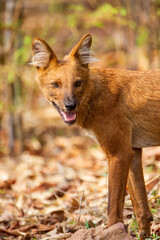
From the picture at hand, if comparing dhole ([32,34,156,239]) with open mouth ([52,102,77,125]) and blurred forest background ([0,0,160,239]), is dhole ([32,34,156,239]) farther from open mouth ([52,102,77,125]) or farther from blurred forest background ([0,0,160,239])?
blurred forest background ([0,0,160,239])

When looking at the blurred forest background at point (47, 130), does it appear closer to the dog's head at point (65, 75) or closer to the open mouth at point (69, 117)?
the open mouth at point (69, 117)

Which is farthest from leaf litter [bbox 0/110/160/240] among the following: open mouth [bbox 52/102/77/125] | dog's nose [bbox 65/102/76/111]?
dog's nose [bbox 65/102/76/111]

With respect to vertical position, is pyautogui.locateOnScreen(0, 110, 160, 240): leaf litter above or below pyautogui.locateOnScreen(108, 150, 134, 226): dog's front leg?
below

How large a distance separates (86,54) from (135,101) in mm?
1006

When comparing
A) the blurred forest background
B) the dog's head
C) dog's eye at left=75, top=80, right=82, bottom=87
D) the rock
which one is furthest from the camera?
the blurred forest background

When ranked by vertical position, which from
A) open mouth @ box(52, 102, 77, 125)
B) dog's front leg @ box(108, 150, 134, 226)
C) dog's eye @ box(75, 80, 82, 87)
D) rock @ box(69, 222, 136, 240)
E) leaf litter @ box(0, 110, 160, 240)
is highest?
dog's eye @ box(75, 80, 82, 87)

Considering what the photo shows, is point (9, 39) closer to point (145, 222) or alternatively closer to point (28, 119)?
point (28, 119)

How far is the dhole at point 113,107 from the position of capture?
15.6 feet

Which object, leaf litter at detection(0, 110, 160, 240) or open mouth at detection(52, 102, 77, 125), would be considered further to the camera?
leaf litter at detection(0, 110, 160, 240)

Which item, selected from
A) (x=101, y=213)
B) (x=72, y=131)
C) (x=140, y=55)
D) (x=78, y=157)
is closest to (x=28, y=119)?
(x=72, y=131)

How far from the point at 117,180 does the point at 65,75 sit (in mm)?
1589

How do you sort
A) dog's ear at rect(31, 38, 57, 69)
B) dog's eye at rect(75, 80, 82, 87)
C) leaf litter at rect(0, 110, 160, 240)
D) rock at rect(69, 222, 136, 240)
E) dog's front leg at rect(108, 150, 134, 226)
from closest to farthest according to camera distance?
rock at rect(69, 222, 136, 240)
dog's front leg at rect(108, 150, 134, 226)
dog's eye at rect(75, 80, 82, 87)
dog's ear at rect(31, 38, 57, 69)
leaf litter at rect(0, 110, 160, 240)

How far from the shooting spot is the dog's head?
4.92m

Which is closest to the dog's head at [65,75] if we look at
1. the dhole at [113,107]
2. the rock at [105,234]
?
the dhole at [113,107]
